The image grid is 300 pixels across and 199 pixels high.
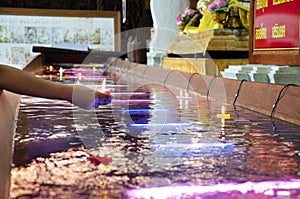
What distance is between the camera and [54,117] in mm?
1638

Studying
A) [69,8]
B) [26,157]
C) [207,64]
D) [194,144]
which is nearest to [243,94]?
[194,144]

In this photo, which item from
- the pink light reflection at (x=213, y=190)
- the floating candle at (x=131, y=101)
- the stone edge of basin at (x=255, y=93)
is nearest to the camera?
the pink light reflection at (x=213, y=190)

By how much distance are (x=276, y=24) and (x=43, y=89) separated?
2.17m

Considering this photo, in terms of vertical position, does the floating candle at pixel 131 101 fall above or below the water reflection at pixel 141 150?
above

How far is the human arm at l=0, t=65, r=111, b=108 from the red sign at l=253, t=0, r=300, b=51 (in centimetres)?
183

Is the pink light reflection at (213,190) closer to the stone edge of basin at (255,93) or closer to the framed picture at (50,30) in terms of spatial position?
the stone edge of basin at (255,93)

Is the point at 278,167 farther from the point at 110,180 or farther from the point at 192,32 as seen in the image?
the point at 192,32

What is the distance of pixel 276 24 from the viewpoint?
2953 millimetres

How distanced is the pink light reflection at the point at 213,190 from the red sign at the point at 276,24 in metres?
2.05

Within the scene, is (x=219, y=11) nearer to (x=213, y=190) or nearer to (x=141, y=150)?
(x=141, y=150)

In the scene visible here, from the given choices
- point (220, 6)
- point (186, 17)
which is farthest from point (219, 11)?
Answer: point (186, 17)

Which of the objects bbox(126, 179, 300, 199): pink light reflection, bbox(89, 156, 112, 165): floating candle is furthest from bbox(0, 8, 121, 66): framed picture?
bbox(126, 179, 300, 199): pink light reflection

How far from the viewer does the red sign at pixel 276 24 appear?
2.72 meters

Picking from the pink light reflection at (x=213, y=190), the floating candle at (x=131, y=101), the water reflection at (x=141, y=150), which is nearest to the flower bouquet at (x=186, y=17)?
the floating candle at (x=131, y=101)
